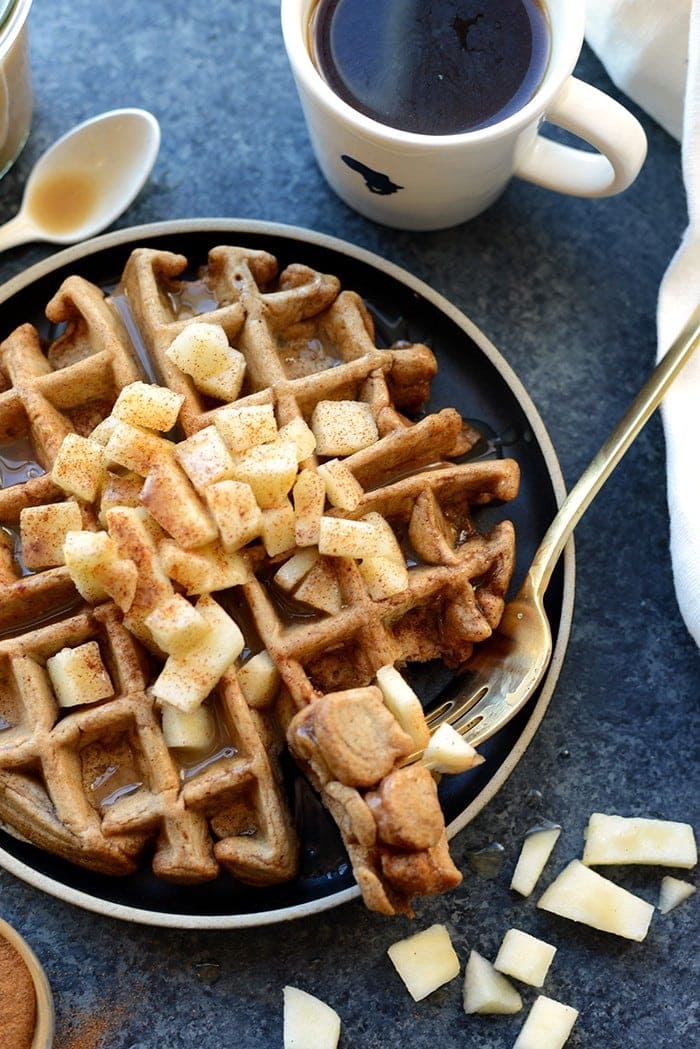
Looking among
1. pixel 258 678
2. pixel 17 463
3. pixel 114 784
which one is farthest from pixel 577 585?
pixel 17 463

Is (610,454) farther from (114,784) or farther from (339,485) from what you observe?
(114,784)

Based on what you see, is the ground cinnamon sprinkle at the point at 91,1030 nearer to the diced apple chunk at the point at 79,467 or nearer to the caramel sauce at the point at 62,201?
the diced apple chunk at the point at 79,467

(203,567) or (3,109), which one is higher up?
(3,109)

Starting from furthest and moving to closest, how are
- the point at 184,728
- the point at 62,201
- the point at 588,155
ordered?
the point at 62,201 < the point at 588,155 < the point at 184,728

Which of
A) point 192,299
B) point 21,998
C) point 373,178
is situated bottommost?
point 21,998

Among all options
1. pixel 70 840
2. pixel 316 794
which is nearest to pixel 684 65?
pixel 316 794

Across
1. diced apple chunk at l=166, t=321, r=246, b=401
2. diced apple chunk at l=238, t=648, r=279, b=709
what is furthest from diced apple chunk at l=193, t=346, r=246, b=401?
diced apple chunk at l=238, t=648, r=279, b=709

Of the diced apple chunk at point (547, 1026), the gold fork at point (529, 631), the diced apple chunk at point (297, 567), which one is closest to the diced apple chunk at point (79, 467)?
the diced apple chunk at point (297, 567)

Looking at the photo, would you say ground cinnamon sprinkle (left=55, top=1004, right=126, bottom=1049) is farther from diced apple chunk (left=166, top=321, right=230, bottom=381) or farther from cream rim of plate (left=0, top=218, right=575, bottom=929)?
diced apple chunk (left=166, top=321, right=230, bottom=381)
